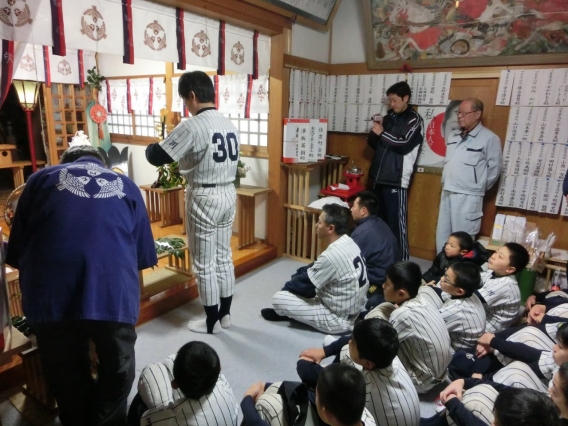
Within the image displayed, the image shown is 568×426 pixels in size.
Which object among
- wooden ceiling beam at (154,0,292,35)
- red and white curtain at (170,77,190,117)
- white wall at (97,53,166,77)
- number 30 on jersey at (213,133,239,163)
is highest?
wooden ceiling beam at (154,0,292,35)

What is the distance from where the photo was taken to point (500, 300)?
7.75 ft

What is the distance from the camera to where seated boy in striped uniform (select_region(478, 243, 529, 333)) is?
2.33 metres

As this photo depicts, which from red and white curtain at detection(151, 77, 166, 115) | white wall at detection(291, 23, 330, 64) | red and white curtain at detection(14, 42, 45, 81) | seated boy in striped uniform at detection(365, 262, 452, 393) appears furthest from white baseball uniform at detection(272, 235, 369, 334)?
red and white curtain at detection(14, 42, 45, 81)

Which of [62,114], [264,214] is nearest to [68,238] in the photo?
[264,214]

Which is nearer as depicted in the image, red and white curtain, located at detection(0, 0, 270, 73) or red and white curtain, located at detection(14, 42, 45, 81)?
red and white curtain, located at detection(0, 0, 270, 73)

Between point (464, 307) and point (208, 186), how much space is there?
1.64 m

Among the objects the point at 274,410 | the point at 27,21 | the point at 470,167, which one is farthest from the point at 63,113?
the point at 274,410

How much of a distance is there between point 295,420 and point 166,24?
2.55 m

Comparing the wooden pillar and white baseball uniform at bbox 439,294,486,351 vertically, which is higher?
the wooden pillar

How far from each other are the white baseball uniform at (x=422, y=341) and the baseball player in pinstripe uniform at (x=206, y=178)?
1172 millimetres

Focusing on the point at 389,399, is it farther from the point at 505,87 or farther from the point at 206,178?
the point at 505,87

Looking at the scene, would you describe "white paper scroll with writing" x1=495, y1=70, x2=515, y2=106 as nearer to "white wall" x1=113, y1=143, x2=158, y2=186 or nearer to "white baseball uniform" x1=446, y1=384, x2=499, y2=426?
"white baseball uniform" x1=446, y1=384, x2=499, y2=426

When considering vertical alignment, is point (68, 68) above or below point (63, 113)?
above

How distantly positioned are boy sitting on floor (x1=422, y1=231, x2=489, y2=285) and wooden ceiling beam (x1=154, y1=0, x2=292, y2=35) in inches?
91.0
